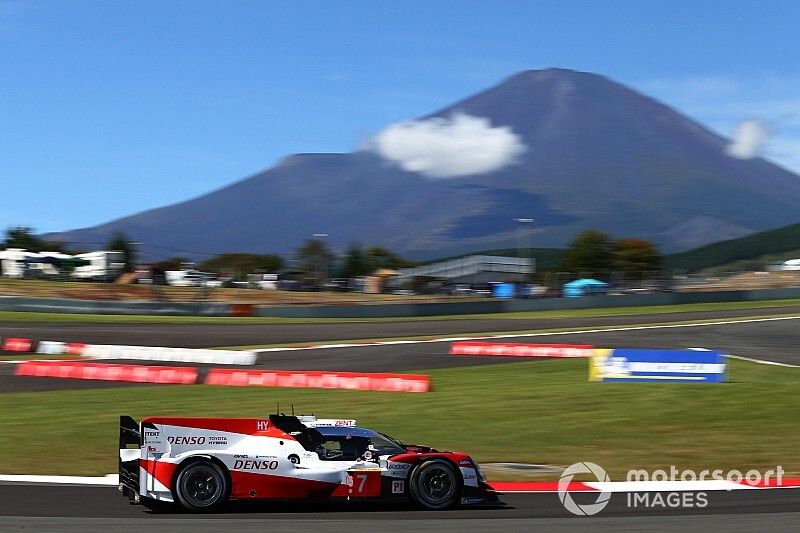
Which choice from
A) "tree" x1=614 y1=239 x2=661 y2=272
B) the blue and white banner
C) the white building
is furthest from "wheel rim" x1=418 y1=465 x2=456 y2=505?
"tree" x1=614 y1=239 x2=661 y2=272

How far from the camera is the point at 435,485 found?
1096 cm

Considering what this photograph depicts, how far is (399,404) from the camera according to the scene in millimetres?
20438

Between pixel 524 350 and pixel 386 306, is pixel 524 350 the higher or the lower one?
the lower one

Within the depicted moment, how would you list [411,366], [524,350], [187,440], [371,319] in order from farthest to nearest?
[371,319] → [524,350] → [411,366] → [187,440]

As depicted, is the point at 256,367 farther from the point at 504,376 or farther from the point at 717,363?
the point at 717,363

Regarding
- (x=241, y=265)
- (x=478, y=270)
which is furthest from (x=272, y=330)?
(x=478, y=270)

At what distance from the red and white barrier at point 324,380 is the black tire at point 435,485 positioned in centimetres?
1101

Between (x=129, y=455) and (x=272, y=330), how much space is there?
30175mm

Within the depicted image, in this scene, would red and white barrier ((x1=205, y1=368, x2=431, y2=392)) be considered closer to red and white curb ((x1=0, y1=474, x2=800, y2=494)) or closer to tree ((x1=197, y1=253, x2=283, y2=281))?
red and white curb ((x1=0, y1=474, x2=800, y2=494))

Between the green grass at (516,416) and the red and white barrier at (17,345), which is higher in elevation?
the red and white barrier at (17,345)

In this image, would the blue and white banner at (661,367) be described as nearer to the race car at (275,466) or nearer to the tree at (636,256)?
the race car at (275,466)

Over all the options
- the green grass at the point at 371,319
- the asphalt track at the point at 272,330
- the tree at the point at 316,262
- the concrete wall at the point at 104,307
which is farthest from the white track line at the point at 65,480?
the tree at the point at 316,262

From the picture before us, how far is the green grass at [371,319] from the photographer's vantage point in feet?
151

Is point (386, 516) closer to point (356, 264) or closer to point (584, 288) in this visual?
point (584, 288)
